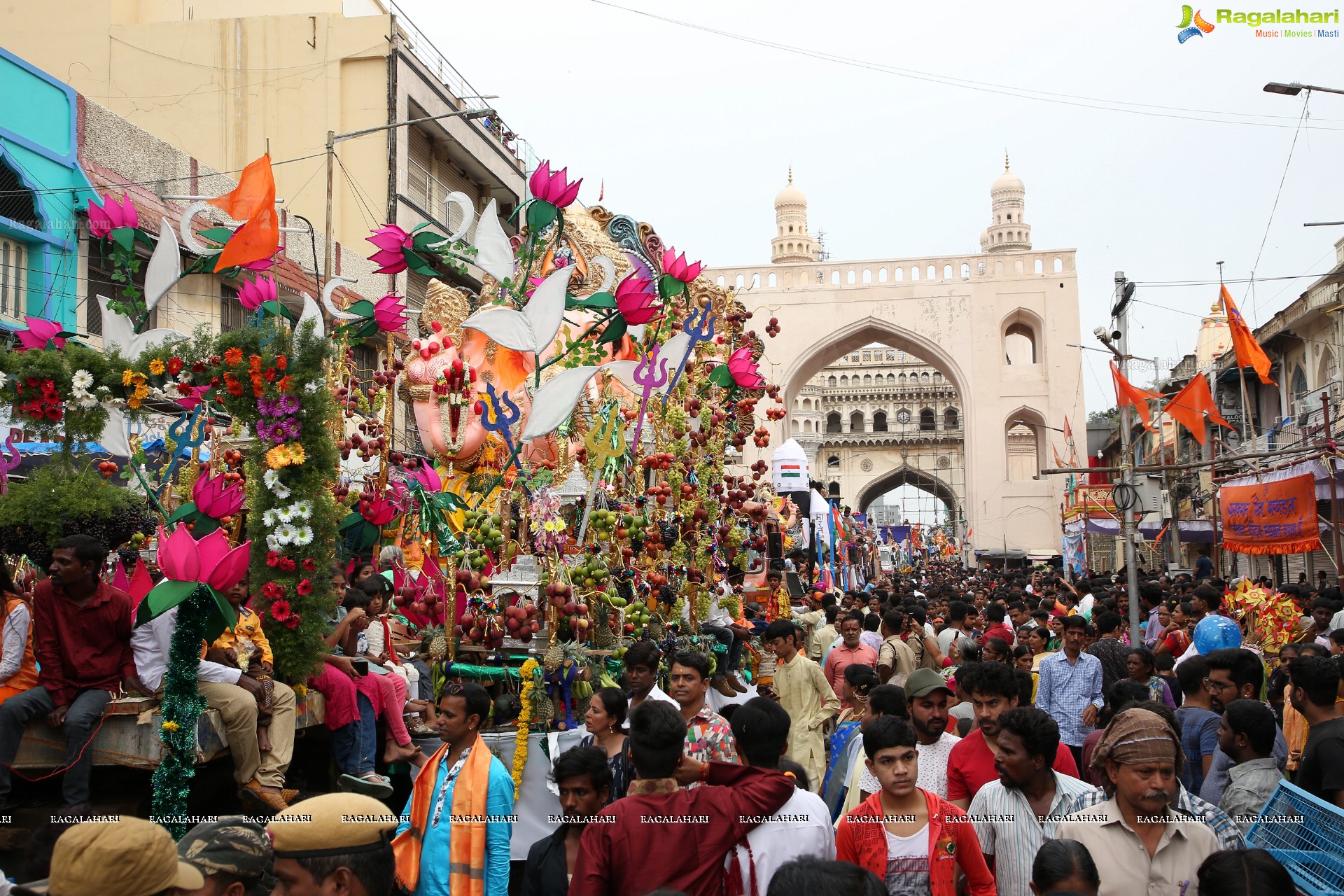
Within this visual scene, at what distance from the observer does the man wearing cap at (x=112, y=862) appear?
215 cm

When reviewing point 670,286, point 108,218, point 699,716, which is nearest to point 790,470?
point 670,286

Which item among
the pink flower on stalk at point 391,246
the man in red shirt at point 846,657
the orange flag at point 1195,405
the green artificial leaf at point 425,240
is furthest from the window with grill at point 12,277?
the orange flag at point 1195,405

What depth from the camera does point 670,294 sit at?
23.9 ft

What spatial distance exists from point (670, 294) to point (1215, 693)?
4.01 metres

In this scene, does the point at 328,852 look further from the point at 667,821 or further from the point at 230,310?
the point at 230,310

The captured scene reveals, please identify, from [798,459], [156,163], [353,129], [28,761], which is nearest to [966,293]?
[798,459]

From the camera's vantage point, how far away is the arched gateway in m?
30.9

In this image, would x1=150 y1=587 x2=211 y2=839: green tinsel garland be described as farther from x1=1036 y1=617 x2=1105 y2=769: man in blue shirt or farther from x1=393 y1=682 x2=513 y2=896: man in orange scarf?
x1=1036 y1=617 x2=1105 y2=769: man in blue shirt

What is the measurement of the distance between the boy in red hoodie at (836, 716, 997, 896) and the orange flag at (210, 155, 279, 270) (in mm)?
5425

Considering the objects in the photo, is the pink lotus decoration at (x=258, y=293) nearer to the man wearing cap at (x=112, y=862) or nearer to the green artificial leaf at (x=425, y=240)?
the green artificial leaf at (x=425, y=240)

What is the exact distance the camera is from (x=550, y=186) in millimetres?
6219

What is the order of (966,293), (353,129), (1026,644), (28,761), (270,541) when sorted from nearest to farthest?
(28,761) < (270,541) < (1026,644) < (353,129) < (966,293)

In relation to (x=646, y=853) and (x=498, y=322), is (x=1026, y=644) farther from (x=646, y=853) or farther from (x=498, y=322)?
(x=646, y=853)

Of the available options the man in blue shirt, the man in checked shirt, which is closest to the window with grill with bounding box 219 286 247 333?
the man in blue shirt
